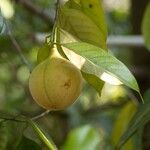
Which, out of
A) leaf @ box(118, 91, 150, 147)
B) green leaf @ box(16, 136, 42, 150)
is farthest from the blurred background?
green leaf @ box(16, 136, 42, 150)

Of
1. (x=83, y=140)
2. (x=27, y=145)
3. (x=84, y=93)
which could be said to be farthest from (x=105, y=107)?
(x=27, y=145)

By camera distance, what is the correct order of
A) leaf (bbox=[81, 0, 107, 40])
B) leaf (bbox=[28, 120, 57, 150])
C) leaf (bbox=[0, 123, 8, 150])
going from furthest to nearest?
leaf (bbox=[81, 0, 107, 40]) < leaf (bbox=[0, 123, 8, 150]) < leaf (bbox=[28, 120, 57, 150])

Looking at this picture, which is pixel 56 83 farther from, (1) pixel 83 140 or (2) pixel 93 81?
(1) pixel 83 140

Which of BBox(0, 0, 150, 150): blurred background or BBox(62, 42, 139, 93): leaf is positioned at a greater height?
BBox(62, 42, 139, 93): leaf

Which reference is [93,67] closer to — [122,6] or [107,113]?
[107,113]

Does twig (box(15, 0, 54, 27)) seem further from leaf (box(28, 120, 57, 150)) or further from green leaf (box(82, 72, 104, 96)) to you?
leaf (box(28, 120, 57, 150))

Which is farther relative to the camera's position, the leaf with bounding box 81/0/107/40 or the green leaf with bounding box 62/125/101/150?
the green leaf with bounding box 62/125/101/150
